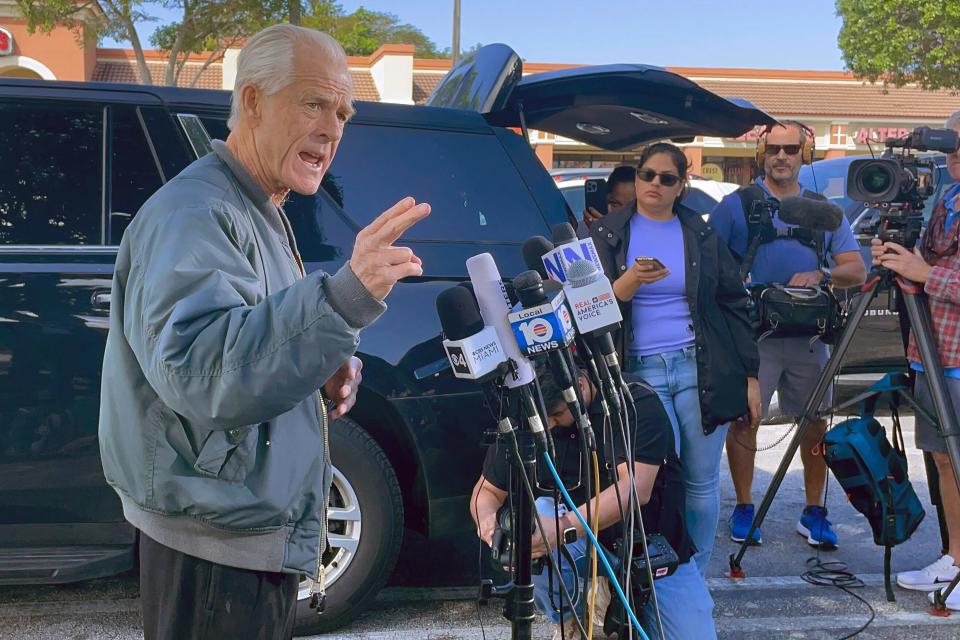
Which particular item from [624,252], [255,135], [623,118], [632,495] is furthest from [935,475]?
[255,135]

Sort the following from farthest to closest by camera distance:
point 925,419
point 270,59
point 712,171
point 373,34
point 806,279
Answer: point 373,34 < point 712,171 < point 806,279 < point 925,419 < point 270,59

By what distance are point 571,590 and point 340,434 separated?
1.05 meters

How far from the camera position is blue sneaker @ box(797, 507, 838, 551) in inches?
192

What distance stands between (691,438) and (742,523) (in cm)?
116

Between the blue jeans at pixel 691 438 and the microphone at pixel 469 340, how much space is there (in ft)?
6.89

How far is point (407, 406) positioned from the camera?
145 inches

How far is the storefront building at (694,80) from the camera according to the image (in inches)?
1016

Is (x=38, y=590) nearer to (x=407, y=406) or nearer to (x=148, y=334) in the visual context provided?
(x=407, y=406)

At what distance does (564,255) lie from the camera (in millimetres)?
2186

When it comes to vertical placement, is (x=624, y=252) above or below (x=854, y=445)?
above

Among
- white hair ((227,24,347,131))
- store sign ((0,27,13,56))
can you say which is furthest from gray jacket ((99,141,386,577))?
store sign ((0,27,13,56))

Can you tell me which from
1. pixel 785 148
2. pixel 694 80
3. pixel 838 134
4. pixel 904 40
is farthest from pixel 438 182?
pixel 838 134

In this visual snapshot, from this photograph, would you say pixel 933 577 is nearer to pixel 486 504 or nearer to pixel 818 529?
pixel 818 529

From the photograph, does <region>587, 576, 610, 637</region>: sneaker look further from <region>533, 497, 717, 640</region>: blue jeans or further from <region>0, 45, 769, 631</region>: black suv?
<region>0, 45, 769, 631</region>: black suv
